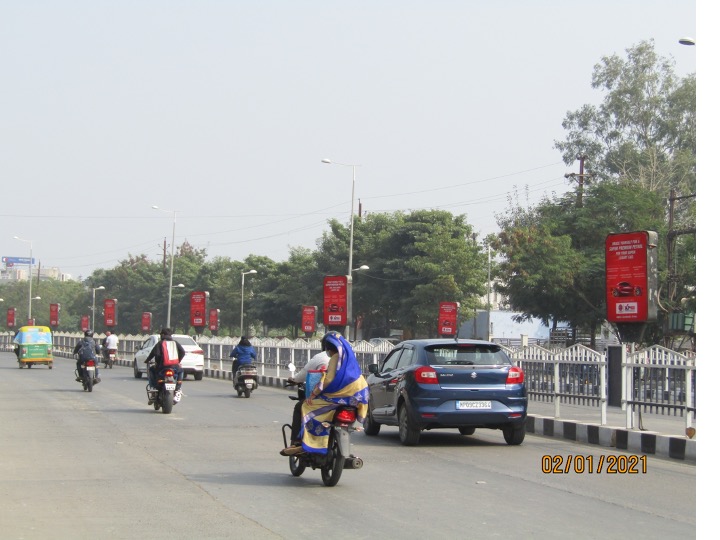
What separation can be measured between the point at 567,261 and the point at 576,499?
36.1 m

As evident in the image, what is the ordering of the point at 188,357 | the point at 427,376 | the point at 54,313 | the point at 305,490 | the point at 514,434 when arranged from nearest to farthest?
the point at 305,490 → the point at 427,376 → the point at 514,434 → the point at 188,357 → the point at 54,313

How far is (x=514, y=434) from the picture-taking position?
14.7m

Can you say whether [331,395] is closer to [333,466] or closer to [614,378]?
[333,466]

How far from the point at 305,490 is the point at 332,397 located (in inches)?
37.1

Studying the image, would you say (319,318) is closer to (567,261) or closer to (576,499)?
(567,261)

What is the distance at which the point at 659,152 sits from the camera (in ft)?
205

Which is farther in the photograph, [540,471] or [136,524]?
Answer: [540,471]

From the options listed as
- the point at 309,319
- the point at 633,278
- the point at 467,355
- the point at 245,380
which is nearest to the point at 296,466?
the point at 467,355

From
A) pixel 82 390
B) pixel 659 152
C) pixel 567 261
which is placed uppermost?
pixel 659 152

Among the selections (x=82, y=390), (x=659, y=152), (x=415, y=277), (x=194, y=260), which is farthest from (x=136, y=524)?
(x=194, y=260)

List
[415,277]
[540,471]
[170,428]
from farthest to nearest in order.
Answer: [415,277] < [170,428] < [540,471]

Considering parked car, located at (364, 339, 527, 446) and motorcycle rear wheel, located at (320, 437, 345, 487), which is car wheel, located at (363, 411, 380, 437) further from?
motorcycle rear wheel, located at (320, 437, 345, 487)

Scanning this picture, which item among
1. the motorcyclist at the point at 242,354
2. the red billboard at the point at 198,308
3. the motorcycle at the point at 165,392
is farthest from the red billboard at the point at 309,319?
the motorcycle at the point at 165,392

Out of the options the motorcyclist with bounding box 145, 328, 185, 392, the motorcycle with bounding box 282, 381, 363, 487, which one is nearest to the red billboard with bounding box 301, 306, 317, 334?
the motorcyclist with bounding box 145, 328, 185, 392
